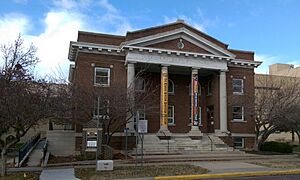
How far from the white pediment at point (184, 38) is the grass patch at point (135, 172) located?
47.9ft

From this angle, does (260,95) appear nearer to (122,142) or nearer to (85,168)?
(122,142)

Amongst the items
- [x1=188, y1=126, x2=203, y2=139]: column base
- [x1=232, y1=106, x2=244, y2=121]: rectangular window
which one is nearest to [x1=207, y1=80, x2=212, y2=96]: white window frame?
[x1=232, y1=106, x2=244, y2=121]: rectangular window

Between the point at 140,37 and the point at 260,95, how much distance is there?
11.7 metres

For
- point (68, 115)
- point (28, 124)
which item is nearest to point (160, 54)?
point (68, 115)

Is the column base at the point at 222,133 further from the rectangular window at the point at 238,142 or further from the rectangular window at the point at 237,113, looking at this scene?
the rectangular window at the point at 237,113

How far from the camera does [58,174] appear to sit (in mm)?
14828

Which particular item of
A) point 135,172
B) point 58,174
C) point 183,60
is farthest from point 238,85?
point 58,174

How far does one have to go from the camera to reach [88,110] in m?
22.6

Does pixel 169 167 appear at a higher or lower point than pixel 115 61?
lower

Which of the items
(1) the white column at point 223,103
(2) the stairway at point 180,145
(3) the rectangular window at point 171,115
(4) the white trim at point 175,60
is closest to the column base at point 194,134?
(2) the stairway at point 180,145

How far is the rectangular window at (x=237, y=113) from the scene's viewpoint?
3347 cm

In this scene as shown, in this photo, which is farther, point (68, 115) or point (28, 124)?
point (68, 115)

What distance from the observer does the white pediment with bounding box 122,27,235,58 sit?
95.9 feet

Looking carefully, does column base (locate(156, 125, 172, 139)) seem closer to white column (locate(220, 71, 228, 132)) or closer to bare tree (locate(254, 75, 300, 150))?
white column (locate(220, 71, 228, 132))
